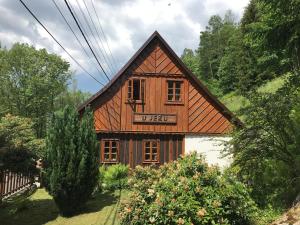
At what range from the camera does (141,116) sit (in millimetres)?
23312

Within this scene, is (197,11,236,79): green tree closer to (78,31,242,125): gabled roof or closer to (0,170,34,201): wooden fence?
(78,31,242,125): gabled roof

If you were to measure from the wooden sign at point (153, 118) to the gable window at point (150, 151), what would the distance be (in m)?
1.27

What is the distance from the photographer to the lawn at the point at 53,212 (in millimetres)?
14769

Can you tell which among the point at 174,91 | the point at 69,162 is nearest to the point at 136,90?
the point at 174,91

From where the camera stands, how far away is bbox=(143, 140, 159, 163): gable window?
76.7ft

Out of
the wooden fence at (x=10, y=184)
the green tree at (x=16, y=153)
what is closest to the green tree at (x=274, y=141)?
the green tree at (x=16, y=153)

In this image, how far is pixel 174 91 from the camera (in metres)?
23.7

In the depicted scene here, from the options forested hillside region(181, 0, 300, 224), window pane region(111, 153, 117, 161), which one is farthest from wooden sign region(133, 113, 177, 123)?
forested hillside region(181, 0, 300, 224)

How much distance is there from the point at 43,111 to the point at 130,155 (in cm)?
3492

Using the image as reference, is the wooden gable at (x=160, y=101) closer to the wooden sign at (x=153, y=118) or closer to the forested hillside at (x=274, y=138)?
the wooden sign at (x=153, y=118)

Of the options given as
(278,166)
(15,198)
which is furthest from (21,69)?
(278,166)

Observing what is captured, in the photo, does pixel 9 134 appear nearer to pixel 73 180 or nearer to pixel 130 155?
pixel 73 180

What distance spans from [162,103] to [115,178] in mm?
5550

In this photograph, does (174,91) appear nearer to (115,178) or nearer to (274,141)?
(115,178)
